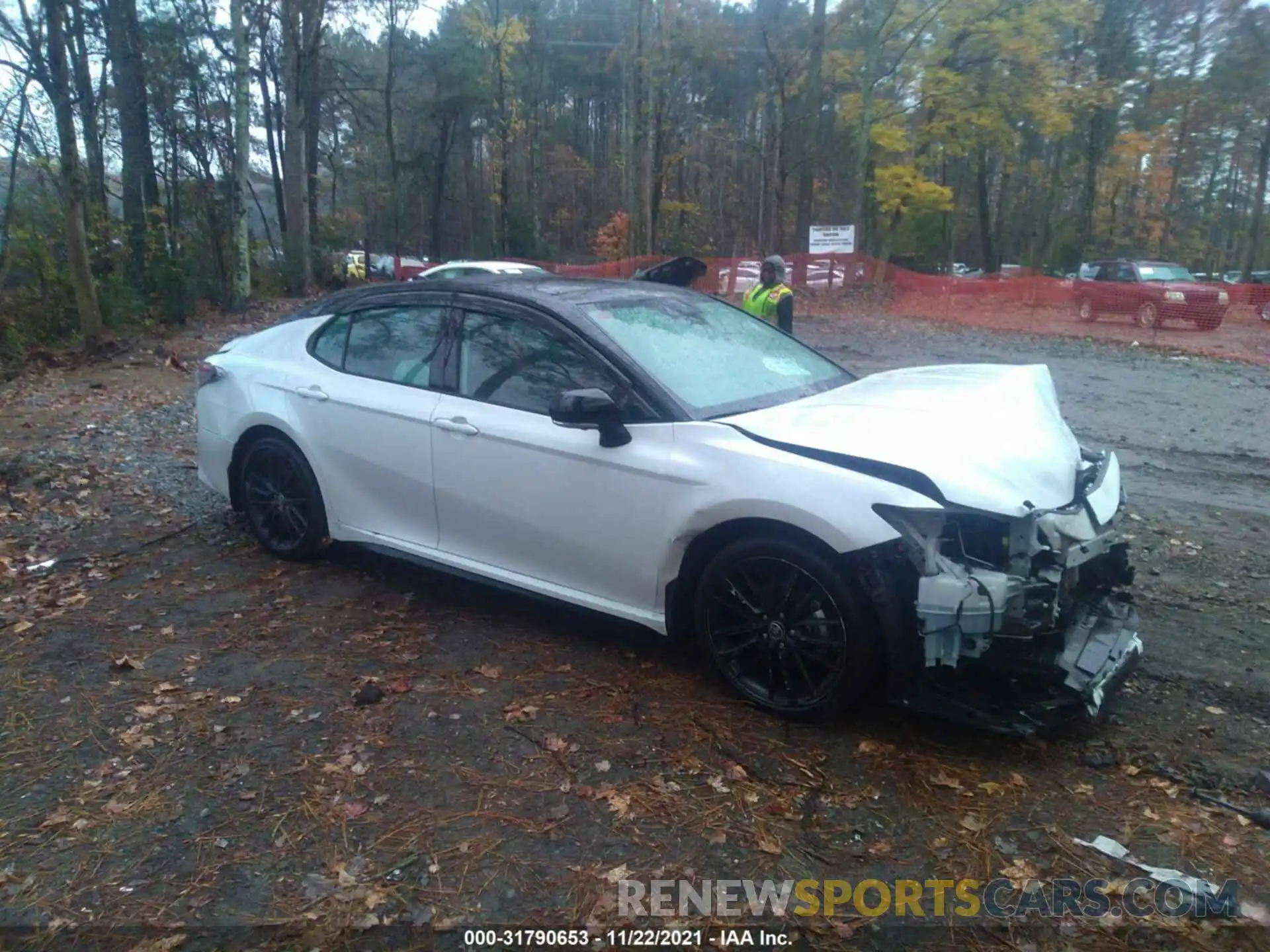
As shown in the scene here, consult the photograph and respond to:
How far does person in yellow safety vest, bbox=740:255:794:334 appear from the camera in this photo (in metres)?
8.45

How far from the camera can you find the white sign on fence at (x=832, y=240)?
84.1 feet

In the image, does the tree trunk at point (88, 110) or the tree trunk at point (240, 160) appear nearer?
the tree trunk at point (88, 110)

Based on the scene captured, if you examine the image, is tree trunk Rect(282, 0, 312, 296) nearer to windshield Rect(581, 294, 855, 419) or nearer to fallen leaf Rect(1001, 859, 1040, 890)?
windshield Rect(581, 294, 855, 419)

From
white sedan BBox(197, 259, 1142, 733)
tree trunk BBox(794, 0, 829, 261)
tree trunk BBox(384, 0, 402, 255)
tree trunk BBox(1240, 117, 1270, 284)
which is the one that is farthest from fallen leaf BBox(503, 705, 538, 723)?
tree trunk BBox(384, 0, 402, 255)

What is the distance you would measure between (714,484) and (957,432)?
3.12 ft

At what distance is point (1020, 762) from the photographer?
11.4ft

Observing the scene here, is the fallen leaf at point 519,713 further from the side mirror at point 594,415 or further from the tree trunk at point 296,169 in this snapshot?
the tree trunk at point 296,169

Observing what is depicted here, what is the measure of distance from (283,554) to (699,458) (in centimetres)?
283

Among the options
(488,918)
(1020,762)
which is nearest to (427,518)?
(488,918)

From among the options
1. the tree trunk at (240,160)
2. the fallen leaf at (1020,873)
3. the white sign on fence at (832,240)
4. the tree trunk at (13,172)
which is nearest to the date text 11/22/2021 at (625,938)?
the fallen leaf at (1020,873)

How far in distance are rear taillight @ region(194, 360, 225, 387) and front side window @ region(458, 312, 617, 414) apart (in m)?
1.90

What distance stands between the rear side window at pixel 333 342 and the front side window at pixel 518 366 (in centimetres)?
93

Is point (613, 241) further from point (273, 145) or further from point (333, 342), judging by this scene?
point (333, 342)

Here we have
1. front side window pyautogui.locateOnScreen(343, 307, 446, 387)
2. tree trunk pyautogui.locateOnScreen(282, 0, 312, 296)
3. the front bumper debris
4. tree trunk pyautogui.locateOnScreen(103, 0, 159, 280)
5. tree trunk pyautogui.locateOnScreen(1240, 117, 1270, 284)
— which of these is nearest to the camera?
the front bumper debris
